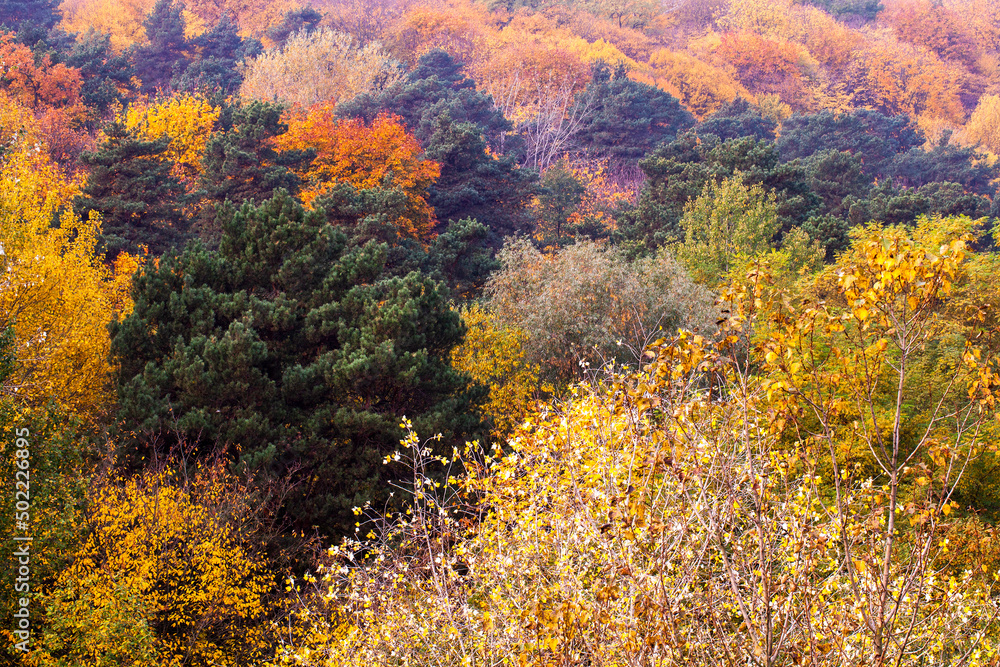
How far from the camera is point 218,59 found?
54.1m

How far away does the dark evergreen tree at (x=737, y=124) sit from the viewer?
53812 mm

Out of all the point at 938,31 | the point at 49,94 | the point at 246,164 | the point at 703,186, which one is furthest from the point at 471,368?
the point at 938,31

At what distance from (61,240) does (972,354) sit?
73.5ft

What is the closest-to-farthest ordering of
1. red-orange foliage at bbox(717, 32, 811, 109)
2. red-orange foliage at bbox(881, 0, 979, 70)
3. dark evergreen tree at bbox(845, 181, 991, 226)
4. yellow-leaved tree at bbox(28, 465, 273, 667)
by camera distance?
yellow-leaved tree at bbox(28, 465, 273, 667) → dark evergreen tree at bbox(845, 181, 991, 226) → red-orange foliage at bbox(717, 32, 811, 109) → red-orange foliage at bbox(881, 0, 979, 70)

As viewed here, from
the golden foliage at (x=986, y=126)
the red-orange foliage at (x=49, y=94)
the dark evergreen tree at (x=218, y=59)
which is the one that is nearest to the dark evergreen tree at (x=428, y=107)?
the dark evergreen tree at (x=218, y=59)

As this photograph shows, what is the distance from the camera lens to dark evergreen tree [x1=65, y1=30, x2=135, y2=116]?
40656mm

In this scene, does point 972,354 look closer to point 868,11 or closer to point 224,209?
point 224,209

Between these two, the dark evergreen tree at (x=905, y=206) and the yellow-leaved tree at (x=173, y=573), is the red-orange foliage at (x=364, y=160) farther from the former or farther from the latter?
the yellow-leaved tree at (x=173, y=573)

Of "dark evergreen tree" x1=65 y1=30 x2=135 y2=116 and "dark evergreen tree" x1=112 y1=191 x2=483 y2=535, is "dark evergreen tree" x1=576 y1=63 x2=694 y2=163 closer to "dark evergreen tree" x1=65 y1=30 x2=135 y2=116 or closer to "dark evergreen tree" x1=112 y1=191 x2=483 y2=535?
"dark evergreen tree" x1=65 y1=30 x2=135 y2=116

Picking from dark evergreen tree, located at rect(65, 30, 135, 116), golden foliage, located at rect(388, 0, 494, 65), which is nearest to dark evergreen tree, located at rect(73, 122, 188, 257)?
dark evergreen tree, located at rect(65, 30, 135, 116)

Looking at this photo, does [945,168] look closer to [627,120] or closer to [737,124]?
[737,124]

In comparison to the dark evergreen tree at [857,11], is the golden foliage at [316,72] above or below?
above

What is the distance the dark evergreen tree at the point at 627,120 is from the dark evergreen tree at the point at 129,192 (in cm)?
3325

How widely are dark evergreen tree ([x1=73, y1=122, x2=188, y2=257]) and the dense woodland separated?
0.15 m
